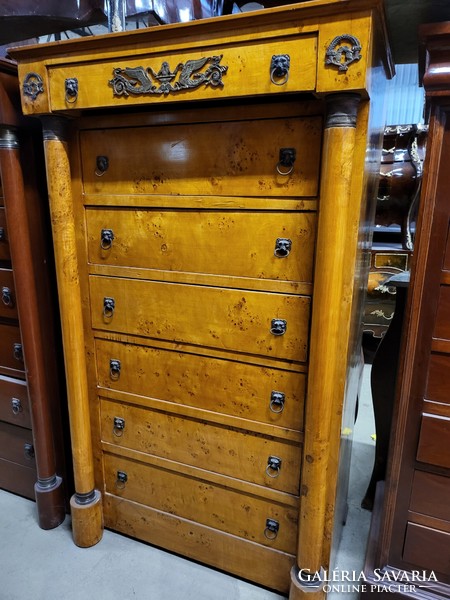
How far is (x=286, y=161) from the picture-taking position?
3.33ft

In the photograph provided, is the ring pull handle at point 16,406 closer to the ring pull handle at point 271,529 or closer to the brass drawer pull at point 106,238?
the brass drawer pull at point 106,238

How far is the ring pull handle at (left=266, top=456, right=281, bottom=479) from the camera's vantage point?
1.19 m

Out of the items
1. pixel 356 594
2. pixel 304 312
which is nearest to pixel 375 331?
pixel 356 594

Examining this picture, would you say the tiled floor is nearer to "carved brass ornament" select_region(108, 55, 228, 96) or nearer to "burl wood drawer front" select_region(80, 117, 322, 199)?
"burl wood drawer front" select_region(80, 117, 322, 199)

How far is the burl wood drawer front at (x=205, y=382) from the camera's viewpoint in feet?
3.77

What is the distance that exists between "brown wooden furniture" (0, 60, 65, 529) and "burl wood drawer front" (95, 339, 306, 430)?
0.80 feet

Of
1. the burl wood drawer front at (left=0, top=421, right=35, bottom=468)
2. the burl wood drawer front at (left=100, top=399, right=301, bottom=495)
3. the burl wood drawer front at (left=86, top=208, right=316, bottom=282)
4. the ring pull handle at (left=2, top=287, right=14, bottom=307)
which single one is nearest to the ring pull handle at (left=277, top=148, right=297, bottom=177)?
the burl wood drawer front at (left=86, top=208, right=316, bottom=282)

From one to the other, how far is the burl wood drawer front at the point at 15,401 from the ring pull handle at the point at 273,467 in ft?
3.10

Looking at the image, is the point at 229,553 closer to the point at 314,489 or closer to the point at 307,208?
the point at 314,489

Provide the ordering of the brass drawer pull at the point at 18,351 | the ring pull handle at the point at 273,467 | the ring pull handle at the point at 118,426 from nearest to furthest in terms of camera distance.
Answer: the ring pull handle at the point at 273,467 → the ring pull handle at the point at 118,426 → the brass drawer pull at the point at 18,351

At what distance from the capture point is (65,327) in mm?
1320

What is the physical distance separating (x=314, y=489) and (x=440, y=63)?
106 cm

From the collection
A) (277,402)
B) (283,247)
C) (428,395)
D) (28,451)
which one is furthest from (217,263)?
(28,451)

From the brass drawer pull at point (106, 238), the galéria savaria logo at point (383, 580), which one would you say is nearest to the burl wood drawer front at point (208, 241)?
the brass drawer pull at point (106, 238)
